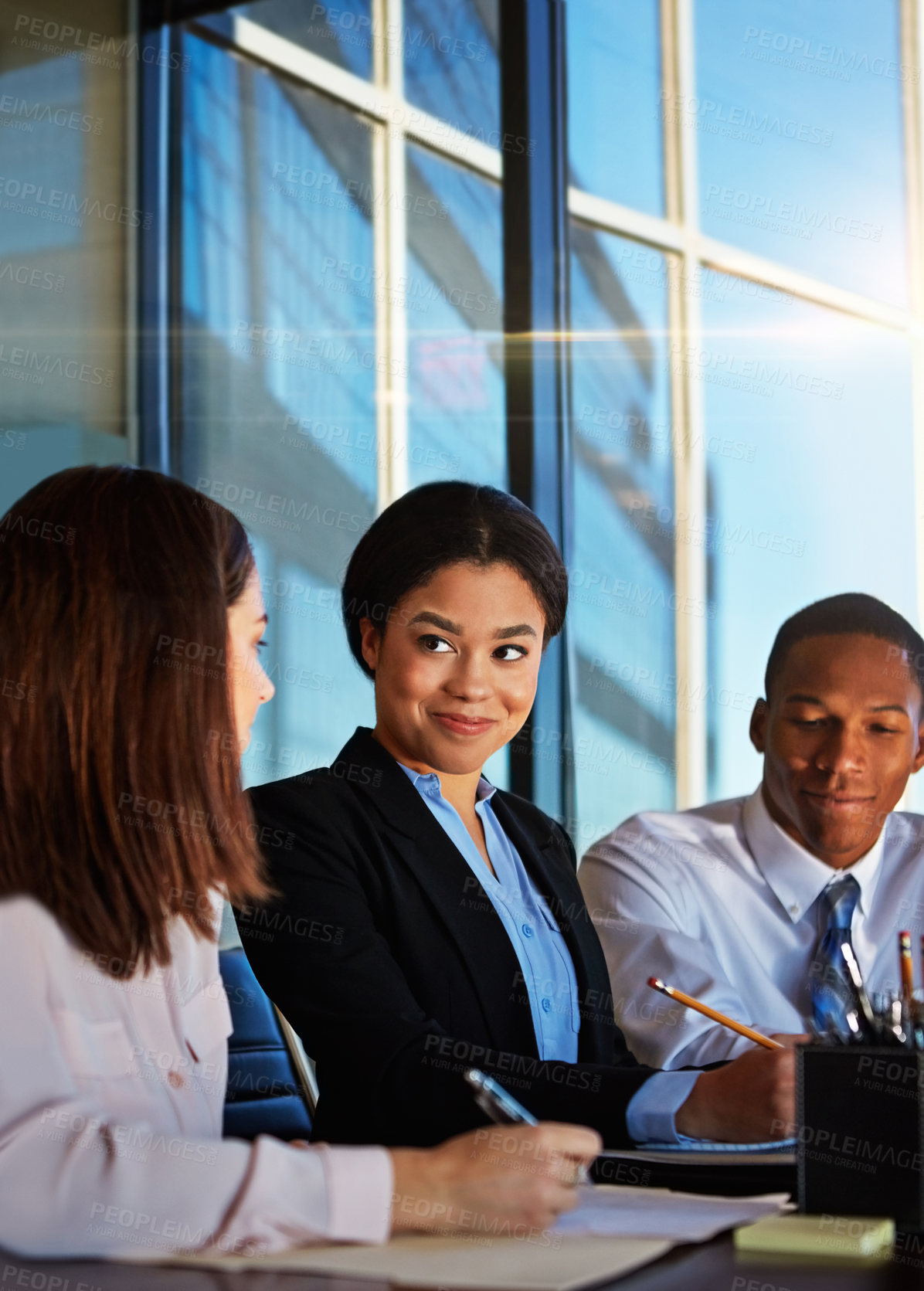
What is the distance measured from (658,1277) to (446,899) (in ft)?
2.82

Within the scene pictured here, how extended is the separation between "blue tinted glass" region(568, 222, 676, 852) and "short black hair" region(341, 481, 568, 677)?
141cm

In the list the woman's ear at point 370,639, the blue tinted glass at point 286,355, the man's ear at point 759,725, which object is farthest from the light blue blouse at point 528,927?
the blue tinted glass at point 286,355

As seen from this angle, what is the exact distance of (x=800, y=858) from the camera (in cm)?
258

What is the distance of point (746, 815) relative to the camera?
2695mm

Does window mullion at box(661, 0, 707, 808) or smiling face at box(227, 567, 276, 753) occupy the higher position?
window mullion at box(661, 0, 707, 808)

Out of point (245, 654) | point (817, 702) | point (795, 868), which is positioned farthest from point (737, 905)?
point (245, 654)

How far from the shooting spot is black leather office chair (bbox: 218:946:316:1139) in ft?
5.75

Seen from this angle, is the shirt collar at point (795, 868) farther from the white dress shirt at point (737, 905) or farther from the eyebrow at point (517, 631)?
the eyebrow at point (517, 631)

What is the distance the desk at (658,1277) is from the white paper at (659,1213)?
0.09ft

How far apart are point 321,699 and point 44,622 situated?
8.80 ft

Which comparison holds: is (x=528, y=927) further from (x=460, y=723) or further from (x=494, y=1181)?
(x=494, y=1181)

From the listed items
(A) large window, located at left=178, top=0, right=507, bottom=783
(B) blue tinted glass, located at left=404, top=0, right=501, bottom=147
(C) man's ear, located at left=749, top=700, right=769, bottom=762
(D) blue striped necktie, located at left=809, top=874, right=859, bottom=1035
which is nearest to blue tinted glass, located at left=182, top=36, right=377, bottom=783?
(A) large window, located at left=178, top=0, right=507, bottom=783

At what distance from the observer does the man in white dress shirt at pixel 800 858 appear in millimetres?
2406

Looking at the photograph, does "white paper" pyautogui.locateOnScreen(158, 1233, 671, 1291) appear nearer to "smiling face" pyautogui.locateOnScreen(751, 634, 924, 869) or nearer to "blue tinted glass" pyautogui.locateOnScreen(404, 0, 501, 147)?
"smiling face" pyautogui.locateOnScreen(751, 634, 924, 869)
